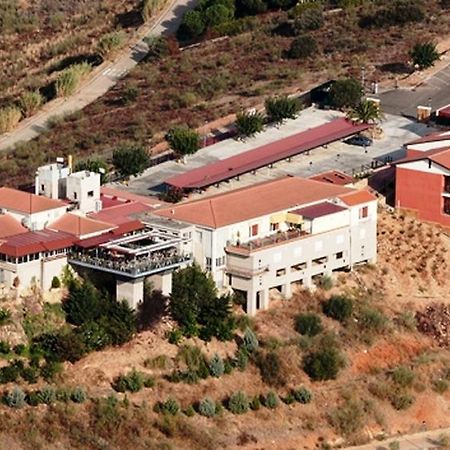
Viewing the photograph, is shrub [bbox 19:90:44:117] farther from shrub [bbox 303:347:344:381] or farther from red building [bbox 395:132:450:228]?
shrub [bbox 303:347:344:381]

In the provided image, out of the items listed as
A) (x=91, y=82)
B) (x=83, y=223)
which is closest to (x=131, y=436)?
(x=83, y=223)

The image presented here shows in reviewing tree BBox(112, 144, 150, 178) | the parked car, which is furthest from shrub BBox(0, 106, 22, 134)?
the parked car

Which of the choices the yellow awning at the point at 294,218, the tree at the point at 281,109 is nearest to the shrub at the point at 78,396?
the yellow awning at the point at 294,218

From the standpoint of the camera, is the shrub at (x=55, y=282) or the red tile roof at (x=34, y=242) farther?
the shrub at (x=55, y=282)

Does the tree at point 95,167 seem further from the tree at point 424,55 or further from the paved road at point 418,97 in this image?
the tree at point 424,55

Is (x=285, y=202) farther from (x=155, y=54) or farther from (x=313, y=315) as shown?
(x=155, y=54)

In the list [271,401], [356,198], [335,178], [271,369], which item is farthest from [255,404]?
[335,178]
